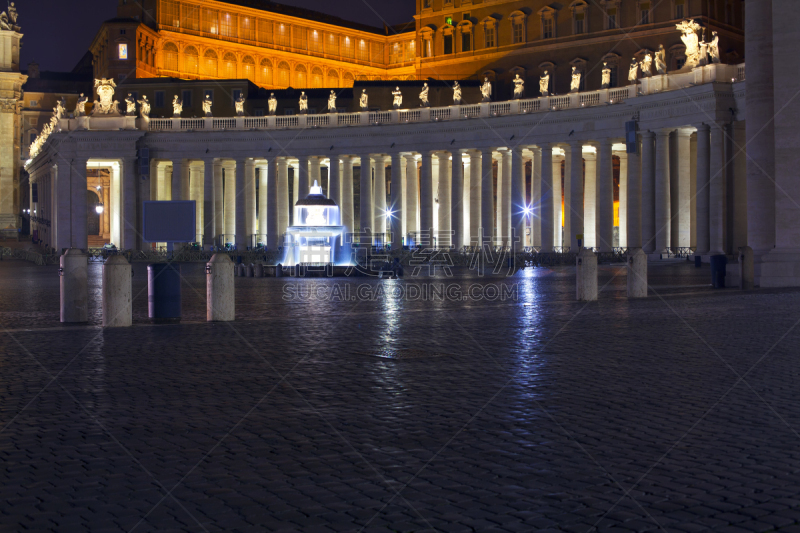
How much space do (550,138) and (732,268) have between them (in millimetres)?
46279

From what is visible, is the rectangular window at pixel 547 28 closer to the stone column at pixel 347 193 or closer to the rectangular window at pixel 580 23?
the rectangular window at pixel 580 23

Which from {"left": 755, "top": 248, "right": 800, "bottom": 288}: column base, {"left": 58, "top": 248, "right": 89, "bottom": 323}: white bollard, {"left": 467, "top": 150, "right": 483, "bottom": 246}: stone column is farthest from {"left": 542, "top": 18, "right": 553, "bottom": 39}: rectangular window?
{"left": 58, "top": 248, "right": 89, "bottom": 323}: white bollard

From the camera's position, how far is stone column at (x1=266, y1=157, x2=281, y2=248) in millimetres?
92250

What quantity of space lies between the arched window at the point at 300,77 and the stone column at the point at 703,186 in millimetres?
83654

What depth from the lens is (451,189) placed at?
290 ft

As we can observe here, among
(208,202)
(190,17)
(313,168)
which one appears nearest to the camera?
(208,202)

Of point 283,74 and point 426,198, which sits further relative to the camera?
point 283,74

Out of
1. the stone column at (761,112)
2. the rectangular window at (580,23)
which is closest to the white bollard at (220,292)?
the stone column at (761,112)

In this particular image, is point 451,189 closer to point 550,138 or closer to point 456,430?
point 550,138

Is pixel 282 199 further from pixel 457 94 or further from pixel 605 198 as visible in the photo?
pixel 605 198

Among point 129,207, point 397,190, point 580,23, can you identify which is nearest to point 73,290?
point 397,190

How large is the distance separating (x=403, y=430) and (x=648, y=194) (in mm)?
62701

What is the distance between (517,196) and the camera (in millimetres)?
81938

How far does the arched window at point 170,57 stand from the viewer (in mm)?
124188
